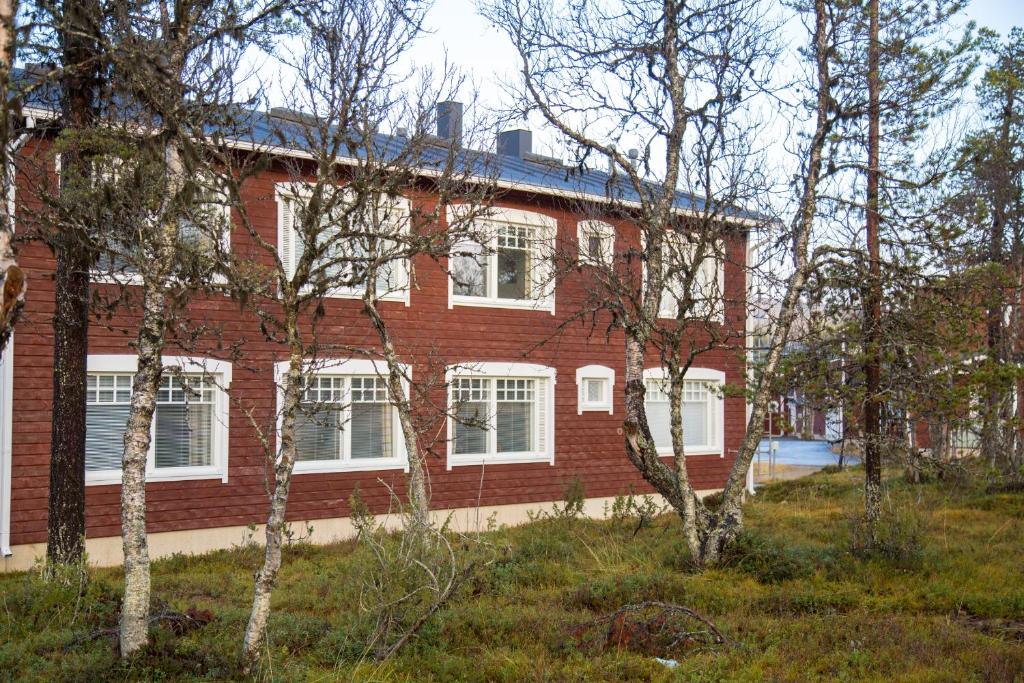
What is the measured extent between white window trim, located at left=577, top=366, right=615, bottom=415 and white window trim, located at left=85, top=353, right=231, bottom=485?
6567 mm

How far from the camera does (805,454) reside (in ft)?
128

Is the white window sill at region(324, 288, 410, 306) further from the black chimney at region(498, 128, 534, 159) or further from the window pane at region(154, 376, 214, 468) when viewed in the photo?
the black chimney at region(498, 128, 534, 159)

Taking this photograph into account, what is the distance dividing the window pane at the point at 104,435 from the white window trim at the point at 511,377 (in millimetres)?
5072

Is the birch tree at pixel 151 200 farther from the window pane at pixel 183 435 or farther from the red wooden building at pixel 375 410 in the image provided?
the window pane at pixel 183 435

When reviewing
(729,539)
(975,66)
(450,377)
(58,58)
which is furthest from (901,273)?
(58,58)

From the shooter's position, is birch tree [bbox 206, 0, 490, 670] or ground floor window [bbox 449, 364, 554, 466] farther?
Result: ground floor window [bbox 449, 364, 554, 466]

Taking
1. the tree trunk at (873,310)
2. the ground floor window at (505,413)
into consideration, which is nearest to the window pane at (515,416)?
the ground floor window at (505,413)

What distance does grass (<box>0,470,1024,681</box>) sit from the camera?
7.12 meters

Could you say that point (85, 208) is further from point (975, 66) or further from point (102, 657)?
point (975, 66)

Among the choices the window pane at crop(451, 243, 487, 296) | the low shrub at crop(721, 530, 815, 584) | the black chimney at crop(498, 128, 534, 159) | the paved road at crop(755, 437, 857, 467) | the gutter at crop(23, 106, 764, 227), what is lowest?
the paved road at crop(755, 437, 857, 467)

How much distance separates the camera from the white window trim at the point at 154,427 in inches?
489

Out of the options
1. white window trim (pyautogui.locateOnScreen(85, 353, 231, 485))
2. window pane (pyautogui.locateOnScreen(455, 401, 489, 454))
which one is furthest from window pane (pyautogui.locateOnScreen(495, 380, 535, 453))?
white window trim (pyautogui.locateOnScreen(85, 353, 231, 485))

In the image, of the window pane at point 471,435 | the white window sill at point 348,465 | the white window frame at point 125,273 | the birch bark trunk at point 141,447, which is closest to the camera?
the birch bark trunk at point 141,447

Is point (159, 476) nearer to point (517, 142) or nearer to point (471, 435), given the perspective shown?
point (471, 435)
